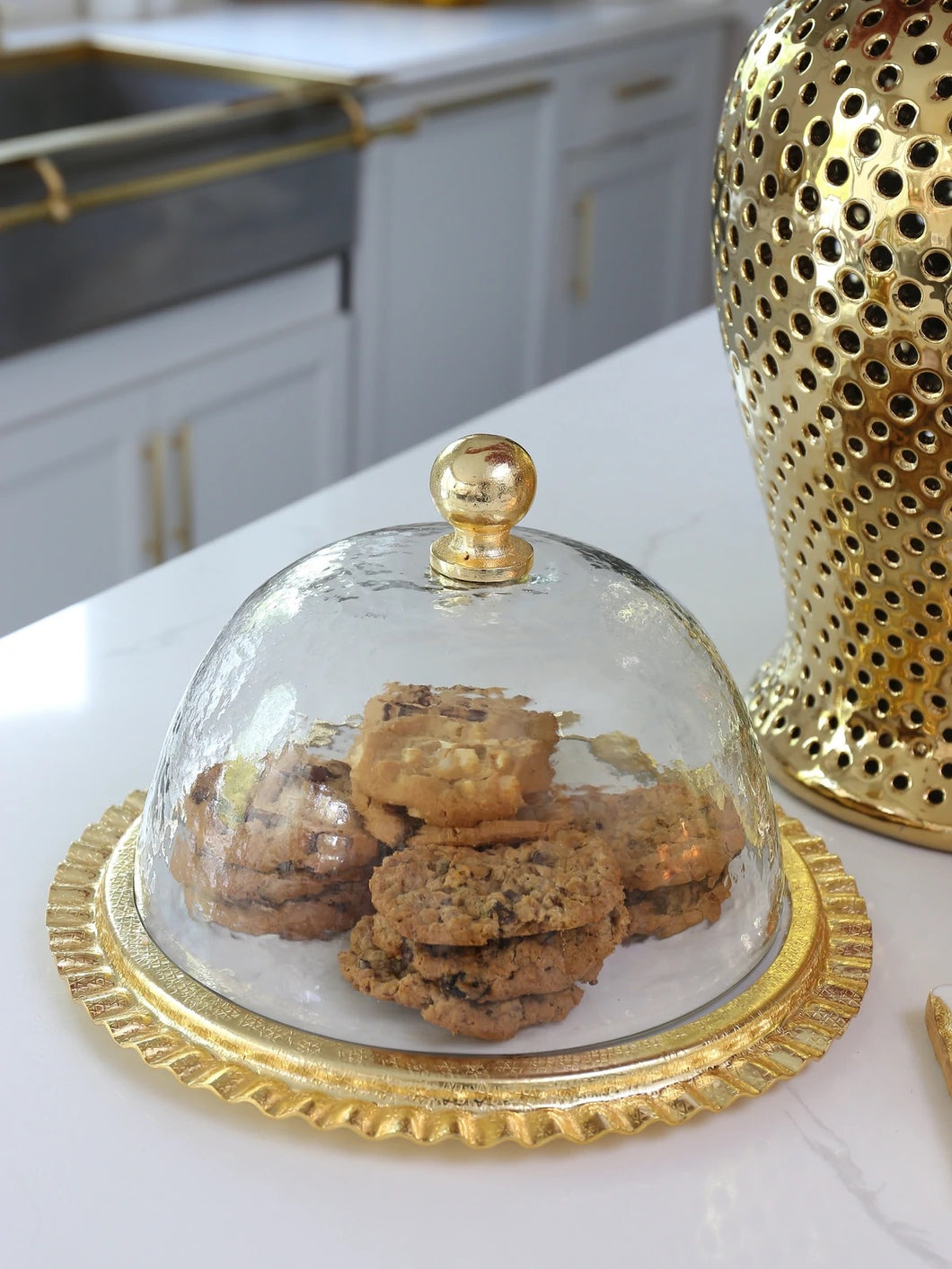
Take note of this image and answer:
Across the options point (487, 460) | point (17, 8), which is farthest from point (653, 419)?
point (17, 8)

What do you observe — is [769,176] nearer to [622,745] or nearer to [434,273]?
[622,745]

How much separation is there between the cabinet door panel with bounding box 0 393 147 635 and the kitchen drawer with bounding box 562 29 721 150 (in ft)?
3.39

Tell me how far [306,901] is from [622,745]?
4.5 inches

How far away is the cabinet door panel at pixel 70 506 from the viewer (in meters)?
1.70

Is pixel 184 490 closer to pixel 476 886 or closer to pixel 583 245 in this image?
pixel 583 245

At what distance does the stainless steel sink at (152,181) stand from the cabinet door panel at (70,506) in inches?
5.1

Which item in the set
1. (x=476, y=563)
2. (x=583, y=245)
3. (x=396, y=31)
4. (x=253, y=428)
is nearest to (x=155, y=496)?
(x=253, y=428)

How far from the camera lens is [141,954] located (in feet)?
1.68

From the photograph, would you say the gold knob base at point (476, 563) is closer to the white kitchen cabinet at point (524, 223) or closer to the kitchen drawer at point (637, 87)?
the white kitchen cabinet at point (524, 223)

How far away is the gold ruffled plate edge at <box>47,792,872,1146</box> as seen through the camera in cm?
45

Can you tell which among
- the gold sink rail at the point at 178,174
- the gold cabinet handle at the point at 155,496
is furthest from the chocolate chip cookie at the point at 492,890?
the gold cabinet handle at the point at 155,496

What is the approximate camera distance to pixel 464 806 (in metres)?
0.47

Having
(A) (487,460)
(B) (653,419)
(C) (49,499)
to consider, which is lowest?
(C) (49,499)

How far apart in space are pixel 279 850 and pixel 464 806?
0.07 meters
